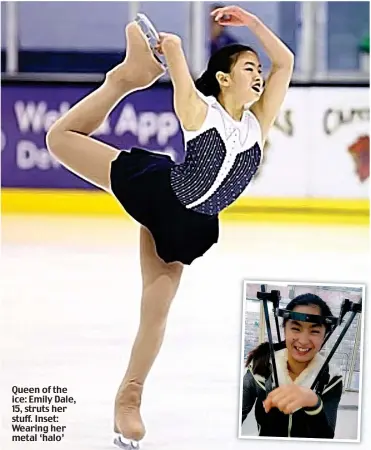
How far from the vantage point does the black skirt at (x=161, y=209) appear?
2344 millimetres

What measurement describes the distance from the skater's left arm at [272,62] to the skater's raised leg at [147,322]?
1.19ft

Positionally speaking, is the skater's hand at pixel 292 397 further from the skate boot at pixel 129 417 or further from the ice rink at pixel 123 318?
the skate boot at pixel 129 417

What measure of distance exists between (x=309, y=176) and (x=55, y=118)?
0.58 meters

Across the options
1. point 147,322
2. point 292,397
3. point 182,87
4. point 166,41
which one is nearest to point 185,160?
point 182,87

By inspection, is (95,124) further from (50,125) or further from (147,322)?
(147,322)

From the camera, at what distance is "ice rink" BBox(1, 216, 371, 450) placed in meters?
2.35

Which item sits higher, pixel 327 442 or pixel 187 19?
pixel 187 19

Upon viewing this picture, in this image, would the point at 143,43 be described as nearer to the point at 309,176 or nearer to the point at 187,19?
the point at 187,19

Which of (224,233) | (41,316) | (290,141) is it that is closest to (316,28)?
(290,141)

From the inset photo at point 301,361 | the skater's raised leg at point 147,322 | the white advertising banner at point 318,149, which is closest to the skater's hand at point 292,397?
the inset photo at point 301,361

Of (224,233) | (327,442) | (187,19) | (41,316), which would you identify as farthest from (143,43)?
(327,442)

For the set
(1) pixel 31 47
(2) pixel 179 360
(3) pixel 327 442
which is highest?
(1) pixel 31 47

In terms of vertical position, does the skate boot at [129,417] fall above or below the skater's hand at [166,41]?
below

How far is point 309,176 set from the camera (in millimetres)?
2389
